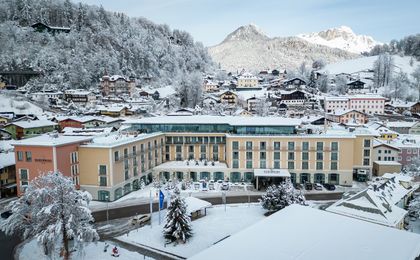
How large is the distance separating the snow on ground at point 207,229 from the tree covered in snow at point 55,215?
19.4 feet

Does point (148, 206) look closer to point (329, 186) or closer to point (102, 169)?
point (102, 169)

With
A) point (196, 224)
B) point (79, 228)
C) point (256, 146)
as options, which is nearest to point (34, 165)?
point (79, 228)

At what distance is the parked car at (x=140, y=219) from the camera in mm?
34125

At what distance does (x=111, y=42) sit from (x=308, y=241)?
16147 centimetres

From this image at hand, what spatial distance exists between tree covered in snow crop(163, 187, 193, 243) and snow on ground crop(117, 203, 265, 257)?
662mm

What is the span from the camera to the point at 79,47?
149875 mm

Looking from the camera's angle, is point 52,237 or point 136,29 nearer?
point 52,237

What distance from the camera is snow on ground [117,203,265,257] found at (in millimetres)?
29094

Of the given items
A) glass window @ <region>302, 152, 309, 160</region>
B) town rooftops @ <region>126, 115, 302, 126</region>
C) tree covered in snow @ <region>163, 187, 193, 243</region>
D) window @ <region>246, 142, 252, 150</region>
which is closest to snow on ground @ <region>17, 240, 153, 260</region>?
tree covered in snow @ <region>163, 187, 193, 243</region>

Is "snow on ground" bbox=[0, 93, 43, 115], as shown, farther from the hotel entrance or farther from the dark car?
the hotel entrance

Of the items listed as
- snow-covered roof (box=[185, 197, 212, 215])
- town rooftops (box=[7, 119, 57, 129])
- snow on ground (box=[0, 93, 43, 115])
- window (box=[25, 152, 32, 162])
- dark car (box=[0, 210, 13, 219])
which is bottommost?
dark car (box=[0, 210, 13, 219])

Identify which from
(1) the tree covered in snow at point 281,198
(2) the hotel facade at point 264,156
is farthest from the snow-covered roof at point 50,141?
(1) the tree covered in snow at point 281,198

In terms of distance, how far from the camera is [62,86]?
5089 inches

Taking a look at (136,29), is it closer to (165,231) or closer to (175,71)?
(175,71)
